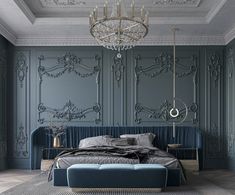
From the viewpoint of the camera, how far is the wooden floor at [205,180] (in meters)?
5.02

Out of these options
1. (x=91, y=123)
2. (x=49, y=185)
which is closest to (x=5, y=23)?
(x=91, y=123)

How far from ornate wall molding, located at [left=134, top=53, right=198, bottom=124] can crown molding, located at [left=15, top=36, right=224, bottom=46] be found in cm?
30

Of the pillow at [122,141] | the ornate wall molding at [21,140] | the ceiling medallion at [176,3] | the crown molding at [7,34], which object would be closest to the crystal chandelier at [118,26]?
the ceiling medallion at [176,3]

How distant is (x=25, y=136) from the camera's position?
25.4 feet

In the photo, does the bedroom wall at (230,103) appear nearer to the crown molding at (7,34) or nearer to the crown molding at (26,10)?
the crown molding at (26,10)

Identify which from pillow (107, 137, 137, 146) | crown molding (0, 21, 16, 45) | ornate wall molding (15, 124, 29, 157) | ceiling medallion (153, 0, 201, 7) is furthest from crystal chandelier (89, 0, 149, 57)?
ornate wall molding (15, 124, 29, 157)

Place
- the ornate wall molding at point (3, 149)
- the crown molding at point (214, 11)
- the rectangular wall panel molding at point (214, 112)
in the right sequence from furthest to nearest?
the rectangular wall panel molding at point (214, 112), the ornate wall molding at point (3, 149), the crown molding at point (214, 11)

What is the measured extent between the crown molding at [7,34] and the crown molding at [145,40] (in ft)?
0.51

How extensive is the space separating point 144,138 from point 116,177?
2.33 m

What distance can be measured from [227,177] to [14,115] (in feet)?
13.9

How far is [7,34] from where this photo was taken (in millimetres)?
7340

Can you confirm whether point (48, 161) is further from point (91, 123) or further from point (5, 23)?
point (5, 23)

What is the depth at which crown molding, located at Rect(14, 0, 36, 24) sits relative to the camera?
586 cm

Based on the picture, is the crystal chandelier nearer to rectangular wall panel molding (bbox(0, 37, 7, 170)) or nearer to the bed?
the bed
